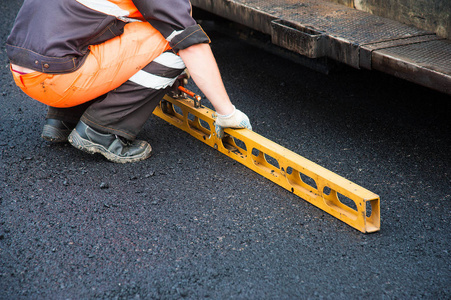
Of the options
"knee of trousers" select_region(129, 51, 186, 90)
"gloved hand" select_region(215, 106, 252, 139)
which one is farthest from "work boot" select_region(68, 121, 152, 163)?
"gloved hand" select_region(215, 106, 252, 139)

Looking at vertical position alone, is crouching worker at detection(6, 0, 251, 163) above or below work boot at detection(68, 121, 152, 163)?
above

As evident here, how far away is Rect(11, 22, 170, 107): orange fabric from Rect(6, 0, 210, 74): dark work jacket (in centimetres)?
6

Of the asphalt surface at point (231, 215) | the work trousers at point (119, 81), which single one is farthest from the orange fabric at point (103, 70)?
the asphalt surface at point (231, 215)

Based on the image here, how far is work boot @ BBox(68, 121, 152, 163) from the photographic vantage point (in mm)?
2727

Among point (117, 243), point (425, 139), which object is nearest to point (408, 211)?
point (425, 139)

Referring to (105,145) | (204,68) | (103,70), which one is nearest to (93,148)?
(105,145)

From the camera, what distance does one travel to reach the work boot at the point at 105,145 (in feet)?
8.95

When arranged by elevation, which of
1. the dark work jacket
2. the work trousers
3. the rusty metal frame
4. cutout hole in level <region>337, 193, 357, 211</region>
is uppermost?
the dark work jacket

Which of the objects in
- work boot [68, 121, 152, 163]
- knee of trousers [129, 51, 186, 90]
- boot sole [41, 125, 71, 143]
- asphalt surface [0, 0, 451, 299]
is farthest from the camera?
boot sole [41, 125, 71, 143]

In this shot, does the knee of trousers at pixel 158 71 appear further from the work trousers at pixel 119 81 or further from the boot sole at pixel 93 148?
the boot sole at pixel 93 148

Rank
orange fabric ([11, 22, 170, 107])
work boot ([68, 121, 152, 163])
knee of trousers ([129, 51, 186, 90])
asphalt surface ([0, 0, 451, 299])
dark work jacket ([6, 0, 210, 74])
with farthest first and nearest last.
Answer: work boot ([68, 121, 152, 163])
knee of trousers ([129, 51, 186, 90])
orange fabric ([11, 22, 170, 107])
dark work jacket ([6, 0, 210, 74])
asphalt surface ([0, 0, 451, 299])

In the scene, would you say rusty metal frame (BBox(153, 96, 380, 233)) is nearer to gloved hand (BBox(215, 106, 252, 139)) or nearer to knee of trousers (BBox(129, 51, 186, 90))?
gloved hand (BBox(215, 106, 252, 139))

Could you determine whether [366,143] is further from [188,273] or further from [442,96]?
[188,273]

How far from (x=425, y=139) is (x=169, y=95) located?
64.4 inches
